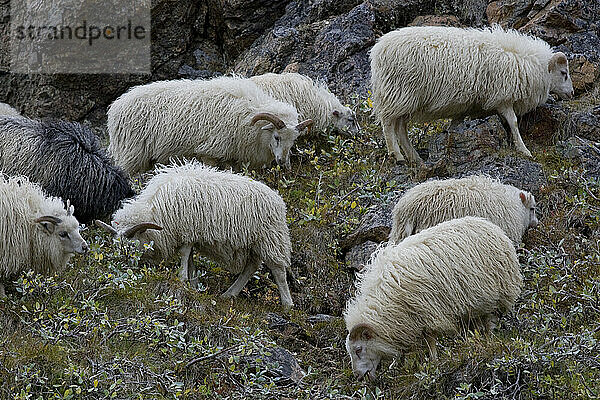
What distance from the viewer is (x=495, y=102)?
10711mm

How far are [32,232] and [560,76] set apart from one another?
6981mm

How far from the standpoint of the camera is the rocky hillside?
685cm

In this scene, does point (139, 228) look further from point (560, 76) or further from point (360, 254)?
point (560, 76)

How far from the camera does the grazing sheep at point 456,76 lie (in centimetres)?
1058

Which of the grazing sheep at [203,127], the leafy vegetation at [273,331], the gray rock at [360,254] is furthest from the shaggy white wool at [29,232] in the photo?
the gray rock at [360,254]

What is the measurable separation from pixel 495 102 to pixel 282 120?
8.63 ft

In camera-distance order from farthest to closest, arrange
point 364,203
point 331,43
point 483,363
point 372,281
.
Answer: point 331,43
point 364,203
point 372,281
point 483,363

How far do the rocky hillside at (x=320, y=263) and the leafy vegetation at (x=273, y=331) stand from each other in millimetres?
21

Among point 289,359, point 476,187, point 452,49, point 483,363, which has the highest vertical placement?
point 452,49

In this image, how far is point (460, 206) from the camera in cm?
863

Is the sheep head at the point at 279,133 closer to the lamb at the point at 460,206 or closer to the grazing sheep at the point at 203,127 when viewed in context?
the grazing sheep at the point at 203,127

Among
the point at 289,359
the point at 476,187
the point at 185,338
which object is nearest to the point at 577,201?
the point at 476,187

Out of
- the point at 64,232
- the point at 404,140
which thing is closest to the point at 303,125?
the point at 404,140

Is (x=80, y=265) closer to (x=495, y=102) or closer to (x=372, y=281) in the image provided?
(x=372, y=281)
